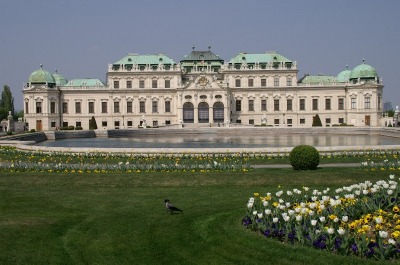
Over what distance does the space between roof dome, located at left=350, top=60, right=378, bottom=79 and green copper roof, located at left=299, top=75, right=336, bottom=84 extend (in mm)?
4353

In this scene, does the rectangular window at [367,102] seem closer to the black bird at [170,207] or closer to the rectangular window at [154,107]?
the rectangular window at [154,107]

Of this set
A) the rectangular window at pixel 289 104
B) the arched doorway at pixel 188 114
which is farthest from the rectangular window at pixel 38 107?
the rectangular window at pixel 289 104

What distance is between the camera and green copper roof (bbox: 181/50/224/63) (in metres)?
103

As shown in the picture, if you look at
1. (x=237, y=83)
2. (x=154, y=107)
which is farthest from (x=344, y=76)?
(x=154, y=107)

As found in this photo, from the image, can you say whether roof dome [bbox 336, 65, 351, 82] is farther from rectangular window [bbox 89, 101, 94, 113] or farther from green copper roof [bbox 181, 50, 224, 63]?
rectangular window [bbox 89, 101, 94, 113]

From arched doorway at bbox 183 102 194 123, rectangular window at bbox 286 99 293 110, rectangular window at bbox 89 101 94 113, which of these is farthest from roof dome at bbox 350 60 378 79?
rectangular window at bbox 89 101 94 113

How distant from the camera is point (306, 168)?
84.3 feet

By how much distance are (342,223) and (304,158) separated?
13178 mm

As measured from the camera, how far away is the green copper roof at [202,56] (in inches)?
4058

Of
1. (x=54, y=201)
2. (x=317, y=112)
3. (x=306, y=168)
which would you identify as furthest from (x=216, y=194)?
(x=317, y=112)

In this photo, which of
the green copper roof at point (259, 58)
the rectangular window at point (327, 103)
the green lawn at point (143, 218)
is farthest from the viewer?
the green copper roof at point (259, 58)

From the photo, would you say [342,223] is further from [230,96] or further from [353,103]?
[353,103]

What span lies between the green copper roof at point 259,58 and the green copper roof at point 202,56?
4.35 metres

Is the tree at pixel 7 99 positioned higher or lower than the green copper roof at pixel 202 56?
lower
